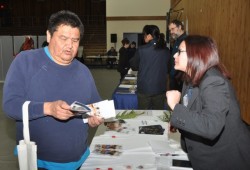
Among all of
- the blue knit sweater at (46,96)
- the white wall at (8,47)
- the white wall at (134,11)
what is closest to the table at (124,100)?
the blue knit sweater at (46,96)

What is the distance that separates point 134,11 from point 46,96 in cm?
1474

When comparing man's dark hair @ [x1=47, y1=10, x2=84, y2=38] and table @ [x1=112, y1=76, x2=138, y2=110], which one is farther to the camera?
table @ [x1=112, y1=76, x2=138, y2=110]

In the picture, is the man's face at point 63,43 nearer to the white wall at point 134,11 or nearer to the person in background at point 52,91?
the person in background at point 52,91

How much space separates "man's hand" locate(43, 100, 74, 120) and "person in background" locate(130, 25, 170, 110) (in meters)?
2.55

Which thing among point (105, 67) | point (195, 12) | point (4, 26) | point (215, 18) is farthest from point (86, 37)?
point (215, 18)

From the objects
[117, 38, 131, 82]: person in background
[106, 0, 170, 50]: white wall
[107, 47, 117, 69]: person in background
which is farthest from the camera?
[106, 0, 170, 50]: white wall

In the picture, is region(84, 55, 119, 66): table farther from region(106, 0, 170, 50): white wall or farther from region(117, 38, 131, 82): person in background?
region(117, 38, 131, 82): person in background

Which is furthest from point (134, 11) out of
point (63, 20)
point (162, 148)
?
point (63, 20)

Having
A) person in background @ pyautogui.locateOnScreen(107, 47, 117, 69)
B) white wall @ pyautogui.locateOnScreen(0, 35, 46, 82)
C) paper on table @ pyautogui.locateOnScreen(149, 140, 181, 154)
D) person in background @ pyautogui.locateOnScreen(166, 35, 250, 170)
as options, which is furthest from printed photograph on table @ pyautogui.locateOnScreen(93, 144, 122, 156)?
person in background @ pyautogui.locateOnScreen(107, 47, 117, 69)

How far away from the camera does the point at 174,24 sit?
4.33 metres

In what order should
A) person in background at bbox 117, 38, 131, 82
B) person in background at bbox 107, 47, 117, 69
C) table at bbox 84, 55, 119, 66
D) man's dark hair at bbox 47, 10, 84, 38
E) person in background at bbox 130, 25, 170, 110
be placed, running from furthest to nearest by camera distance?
table at bbox 84, 55, 119, 66, person in background at bbox 107, 47, 117, 69, person in background at bbox 117, 38, 131, 82, person in background at bbox 130, 25, 170, 110, man's dark hair at bbox 47, 10, 84, 38

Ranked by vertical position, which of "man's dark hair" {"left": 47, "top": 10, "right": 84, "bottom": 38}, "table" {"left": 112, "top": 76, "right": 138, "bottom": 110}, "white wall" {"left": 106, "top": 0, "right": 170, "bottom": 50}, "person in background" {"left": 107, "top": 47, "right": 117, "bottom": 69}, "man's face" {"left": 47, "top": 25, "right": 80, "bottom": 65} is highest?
"white wall" {"left": 106, "top": 0, "right": 170, "bottom": 50}

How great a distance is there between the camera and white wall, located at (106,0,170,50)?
1559cm

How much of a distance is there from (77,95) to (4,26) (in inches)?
773
